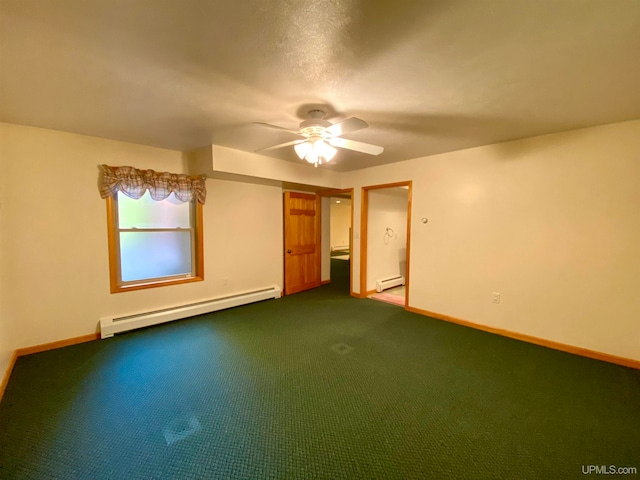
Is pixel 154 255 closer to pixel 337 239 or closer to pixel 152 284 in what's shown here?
pixel 152 284

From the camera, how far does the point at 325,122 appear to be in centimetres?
220

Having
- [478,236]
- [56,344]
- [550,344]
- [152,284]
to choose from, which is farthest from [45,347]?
[550,344]

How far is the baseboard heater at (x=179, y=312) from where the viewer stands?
3.05 metres

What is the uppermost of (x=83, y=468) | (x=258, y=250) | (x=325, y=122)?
(x=325, y=122)

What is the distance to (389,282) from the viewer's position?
5316mm

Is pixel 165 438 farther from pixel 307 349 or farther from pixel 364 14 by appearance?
pixel 364 14

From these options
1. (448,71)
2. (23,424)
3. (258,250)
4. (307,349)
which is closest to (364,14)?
(448,71)

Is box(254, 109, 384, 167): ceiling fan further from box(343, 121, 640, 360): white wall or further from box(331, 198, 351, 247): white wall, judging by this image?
box(331, 198, 351, 247): white wall

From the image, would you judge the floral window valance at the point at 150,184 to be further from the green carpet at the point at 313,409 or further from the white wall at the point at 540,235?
the white wall at the point at 540,235

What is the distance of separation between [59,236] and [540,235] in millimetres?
5328

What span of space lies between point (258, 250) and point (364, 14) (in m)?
3.75

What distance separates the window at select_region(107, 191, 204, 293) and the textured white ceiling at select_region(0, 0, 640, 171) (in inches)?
44.6

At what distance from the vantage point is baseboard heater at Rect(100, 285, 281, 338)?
10.0 ft

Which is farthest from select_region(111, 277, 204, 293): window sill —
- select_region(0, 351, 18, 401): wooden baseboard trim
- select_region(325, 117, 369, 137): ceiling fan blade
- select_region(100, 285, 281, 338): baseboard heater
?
select_region(325, 117, 369, 137): ceiling fan blade
